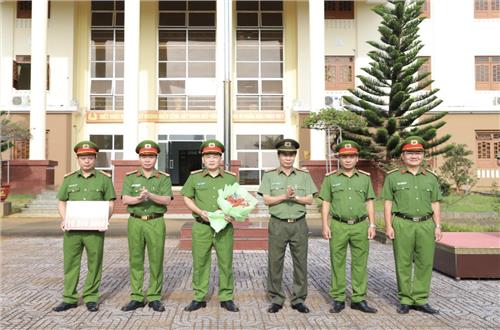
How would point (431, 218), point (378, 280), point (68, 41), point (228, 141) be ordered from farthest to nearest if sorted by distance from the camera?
1. point (68, 41)
2. point (228, 141)
3. point (378, 280)
4. point (431, 218)

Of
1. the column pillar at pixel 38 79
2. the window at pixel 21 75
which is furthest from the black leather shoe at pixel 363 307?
the window at pixel 21 75

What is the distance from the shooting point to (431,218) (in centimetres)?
455

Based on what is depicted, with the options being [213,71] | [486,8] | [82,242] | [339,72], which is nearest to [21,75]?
[213,71]

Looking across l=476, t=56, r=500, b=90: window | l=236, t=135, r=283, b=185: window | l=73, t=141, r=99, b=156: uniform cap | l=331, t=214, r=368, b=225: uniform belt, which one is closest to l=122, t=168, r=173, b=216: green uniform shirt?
l=73, t=141, r=99, b=156: uniform cap

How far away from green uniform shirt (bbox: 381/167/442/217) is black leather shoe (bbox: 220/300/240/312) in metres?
1.93

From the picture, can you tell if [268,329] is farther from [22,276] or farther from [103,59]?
[103,59]

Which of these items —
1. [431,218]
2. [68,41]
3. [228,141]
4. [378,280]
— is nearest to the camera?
[431,218]

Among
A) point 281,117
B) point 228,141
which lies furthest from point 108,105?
point 228,141

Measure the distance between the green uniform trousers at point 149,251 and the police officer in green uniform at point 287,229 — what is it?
1157mm

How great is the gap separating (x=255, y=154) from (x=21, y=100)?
1079cm

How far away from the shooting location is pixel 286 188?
4.57 m

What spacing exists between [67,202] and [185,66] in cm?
1703

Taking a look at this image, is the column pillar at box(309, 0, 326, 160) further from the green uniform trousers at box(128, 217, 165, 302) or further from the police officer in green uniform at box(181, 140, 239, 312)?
the green uniform trousers at box(128, 217, 165, 302)

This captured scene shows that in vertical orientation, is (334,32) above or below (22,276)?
above
